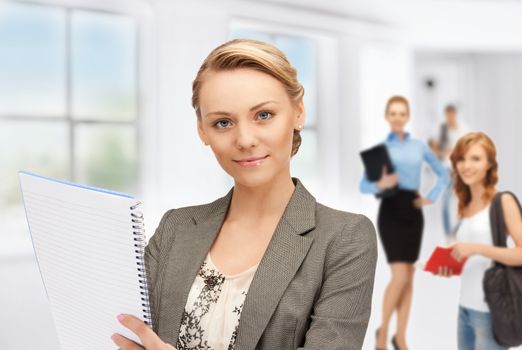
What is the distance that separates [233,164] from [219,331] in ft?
0.97

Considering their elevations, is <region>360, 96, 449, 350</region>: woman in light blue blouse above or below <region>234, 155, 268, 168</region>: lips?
above

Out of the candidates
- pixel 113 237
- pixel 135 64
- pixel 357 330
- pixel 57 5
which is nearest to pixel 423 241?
pixel 135 64

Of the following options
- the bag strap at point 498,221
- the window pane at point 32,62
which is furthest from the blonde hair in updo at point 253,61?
the window pane at point 32,62

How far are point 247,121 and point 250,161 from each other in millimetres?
73

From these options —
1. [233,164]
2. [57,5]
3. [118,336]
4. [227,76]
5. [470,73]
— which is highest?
[57,5]

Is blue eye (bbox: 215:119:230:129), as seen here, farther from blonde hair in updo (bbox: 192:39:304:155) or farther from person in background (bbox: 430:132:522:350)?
person in background (bbox: 430:132:522:350)

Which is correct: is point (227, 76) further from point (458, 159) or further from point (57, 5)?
point (57, 5)

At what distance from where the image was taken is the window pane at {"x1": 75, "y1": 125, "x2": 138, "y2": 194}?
148 inches

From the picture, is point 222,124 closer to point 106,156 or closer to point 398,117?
point 398,117

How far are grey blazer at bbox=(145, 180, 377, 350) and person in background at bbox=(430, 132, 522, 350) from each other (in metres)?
1.96

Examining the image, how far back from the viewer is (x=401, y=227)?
142 inches

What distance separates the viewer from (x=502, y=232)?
304 cm

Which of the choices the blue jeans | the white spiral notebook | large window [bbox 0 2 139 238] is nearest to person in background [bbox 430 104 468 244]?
the blue jeans

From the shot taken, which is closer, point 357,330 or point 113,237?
point 113,237
